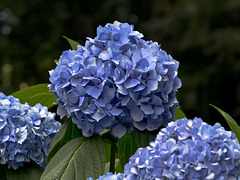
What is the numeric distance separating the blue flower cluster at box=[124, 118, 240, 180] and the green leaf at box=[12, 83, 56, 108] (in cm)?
62

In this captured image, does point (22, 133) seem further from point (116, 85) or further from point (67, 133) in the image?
point (116, 85)

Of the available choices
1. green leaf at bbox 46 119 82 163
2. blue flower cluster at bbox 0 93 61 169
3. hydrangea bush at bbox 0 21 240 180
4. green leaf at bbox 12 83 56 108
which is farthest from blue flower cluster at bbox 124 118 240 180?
green leaf at bbox 12 83 56 108

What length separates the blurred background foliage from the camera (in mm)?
7102

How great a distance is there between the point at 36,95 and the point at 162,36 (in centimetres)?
683

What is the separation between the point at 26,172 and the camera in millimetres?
1304

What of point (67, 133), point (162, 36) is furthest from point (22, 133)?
point (162, 36)

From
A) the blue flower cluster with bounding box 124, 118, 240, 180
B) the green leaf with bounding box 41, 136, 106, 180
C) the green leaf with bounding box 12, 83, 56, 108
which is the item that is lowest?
the blue flower cluster with bounding box 124, 118, 240, 180

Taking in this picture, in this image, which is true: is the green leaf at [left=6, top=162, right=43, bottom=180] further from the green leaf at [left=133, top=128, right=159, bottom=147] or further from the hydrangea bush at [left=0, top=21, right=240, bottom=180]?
the green leaf at [left=133, top=128, right=159, bottom=147]

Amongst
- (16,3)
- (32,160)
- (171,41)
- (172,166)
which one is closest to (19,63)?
(16,3)

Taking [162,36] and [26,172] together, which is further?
[162,36]

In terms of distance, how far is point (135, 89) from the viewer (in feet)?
3.52

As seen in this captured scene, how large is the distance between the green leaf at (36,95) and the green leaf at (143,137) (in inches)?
15.5

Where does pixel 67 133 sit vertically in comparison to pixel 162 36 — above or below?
below

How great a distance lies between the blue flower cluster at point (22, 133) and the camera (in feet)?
4.01
